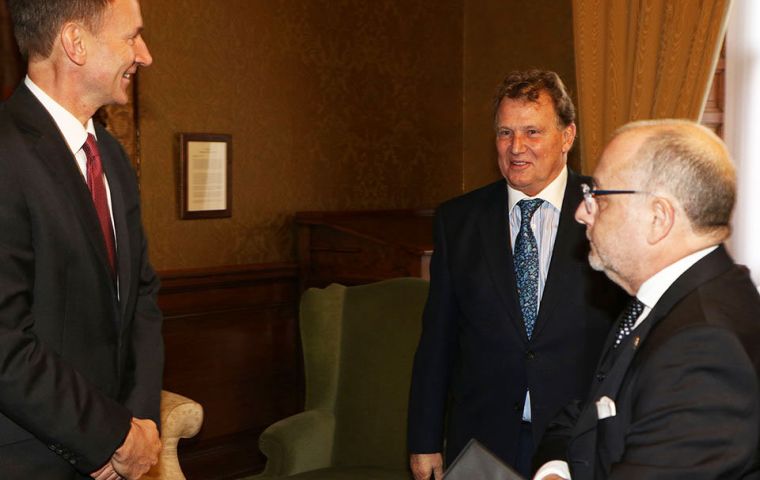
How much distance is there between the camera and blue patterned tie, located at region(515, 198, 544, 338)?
113 inches

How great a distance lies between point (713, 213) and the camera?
5.85 feet

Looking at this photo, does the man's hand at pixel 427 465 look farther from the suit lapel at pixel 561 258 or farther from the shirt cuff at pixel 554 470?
the shirt cuff at pixel 554 470

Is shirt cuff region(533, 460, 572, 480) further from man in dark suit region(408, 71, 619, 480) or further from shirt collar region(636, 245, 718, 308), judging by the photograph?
man in dark suit region(408, 71, 619, 480)

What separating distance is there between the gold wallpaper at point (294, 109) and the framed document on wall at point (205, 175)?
0.05 meters

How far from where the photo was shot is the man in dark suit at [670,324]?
1.62 metres

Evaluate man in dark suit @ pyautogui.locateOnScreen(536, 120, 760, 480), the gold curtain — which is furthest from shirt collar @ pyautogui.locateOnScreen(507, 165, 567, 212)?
the gold curtain

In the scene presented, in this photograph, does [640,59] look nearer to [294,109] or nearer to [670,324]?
[294,109]

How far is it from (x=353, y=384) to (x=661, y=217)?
224cm

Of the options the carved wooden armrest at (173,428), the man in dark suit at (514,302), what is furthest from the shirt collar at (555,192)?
the carved wooden armrest at (173,428)

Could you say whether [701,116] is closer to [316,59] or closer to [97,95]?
[316,59]

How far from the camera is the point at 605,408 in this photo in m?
1.84

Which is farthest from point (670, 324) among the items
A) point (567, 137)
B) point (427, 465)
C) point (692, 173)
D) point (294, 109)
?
point (294, 109)

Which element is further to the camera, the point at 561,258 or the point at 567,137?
the point at 567,137

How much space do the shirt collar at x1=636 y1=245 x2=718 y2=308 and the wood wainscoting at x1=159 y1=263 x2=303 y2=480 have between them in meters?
3.48
